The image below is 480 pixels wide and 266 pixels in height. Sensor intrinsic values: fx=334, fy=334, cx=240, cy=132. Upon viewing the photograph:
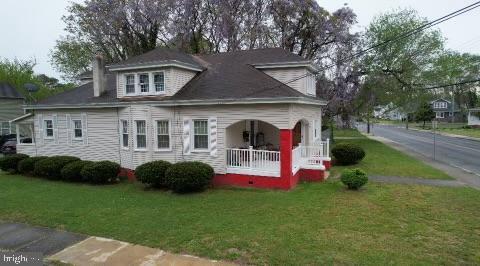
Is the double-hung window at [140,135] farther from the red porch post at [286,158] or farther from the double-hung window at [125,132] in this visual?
the red porch post at [286,158]

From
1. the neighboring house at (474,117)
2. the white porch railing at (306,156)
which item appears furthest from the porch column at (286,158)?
the neighboring house at (474,117)

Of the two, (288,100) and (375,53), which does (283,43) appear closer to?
(375,53)

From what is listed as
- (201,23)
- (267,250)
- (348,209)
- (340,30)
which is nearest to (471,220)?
(348,209)

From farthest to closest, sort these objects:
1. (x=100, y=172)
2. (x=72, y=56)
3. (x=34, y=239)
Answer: (x=72, y=56) < (x=100, y=172) < (x=34, y=239)

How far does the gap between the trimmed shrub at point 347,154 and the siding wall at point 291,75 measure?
490 cm

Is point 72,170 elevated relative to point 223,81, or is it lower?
lower

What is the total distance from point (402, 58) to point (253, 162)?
2461cm

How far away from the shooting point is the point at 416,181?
15875 millimetres

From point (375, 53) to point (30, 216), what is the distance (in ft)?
103

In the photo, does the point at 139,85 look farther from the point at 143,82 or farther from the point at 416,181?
the point at 416,181

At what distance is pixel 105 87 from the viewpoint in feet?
65.3

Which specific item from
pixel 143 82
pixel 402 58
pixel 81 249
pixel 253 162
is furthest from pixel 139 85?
pixel 402 58

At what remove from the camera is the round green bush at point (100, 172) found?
1600 cm

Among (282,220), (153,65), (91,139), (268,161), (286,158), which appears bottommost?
(282,220)
